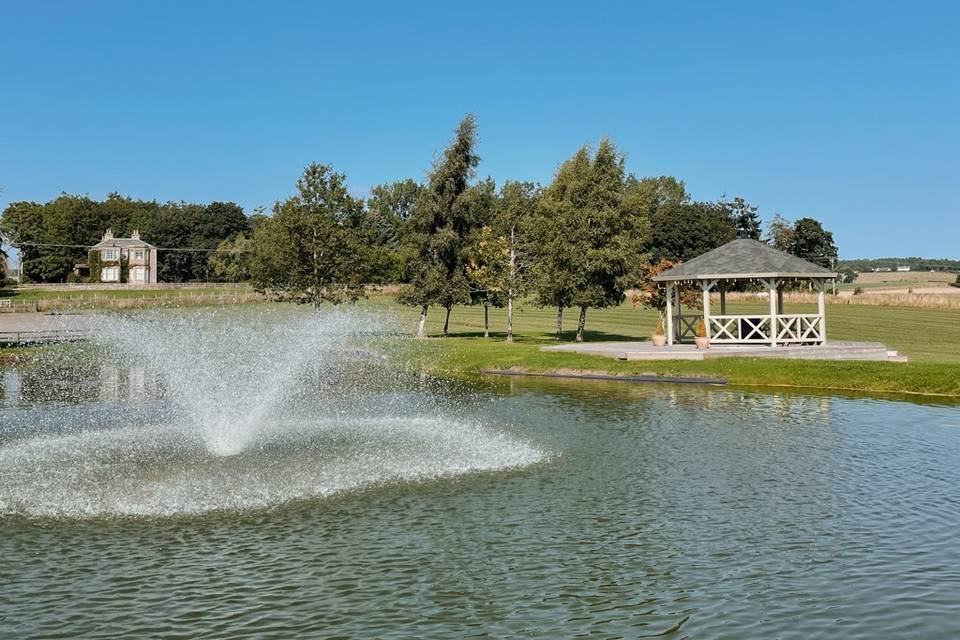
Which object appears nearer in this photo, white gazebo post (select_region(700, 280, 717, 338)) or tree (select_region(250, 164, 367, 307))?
white gazebo post (select_region(700, 280, 717, 338))

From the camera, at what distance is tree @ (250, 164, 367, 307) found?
5444cm

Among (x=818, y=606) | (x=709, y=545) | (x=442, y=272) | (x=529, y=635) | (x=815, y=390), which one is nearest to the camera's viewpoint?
(x=529, y=635)

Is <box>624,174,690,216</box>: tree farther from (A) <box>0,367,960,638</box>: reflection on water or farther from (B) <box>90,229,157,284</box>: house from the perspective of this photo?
(A) <box>0,367,960,638</box>: reflection on water

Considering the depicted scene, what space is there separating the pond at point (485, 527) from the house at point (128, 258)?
4556 inches

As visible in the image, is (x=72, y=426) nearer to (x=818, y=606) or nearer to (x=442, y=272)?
(x=818, y=606)

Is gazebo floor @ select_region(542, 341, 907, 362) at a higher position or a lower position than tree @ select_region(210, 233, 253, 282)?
lower

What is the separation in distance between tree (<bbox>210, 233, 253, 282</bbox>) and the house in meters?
9.80

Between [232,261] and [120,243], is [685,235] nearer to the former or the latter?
[232,261]

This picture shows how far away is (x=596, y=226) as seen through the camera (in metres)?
46.5

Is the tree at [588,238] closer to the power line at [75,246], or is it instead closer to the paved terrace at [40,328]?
the paved terrace at [40,328]

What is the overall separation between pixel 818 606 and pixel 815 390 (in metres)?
21.7

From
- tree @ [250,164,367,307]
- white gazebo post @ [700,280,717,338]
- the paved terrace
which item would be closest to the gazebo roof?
white gazebo post @ [700,280,717,338]

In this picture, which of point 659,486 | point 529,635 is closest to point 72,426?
point 659,486

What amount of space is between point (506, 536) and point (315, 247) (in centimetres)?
4431
